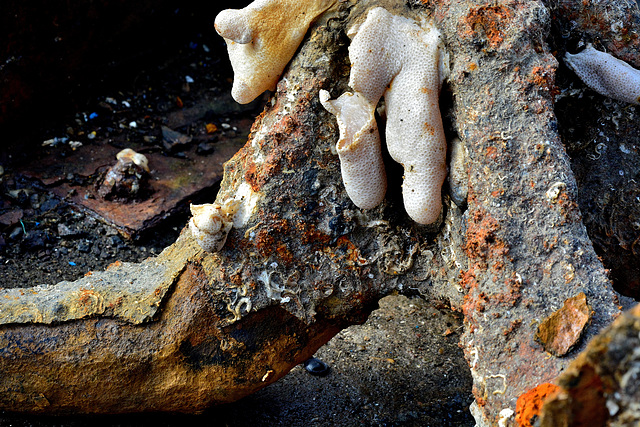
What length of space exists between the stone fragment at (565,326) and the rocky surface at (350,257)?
2cm

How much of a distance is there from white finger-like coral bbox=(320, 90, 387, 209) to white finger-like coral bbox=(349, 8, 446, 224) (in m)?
0.05

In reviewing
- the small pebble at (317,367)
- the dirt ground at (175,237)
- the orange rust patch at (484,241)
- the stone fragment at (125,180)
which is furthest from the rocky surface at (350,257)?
the stone fragment at (125,180)

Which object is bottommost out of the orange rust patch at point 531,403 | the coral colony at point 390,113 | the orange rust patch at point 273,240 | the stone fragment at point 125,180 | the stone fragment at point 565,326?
the stone fragment at point 125,180

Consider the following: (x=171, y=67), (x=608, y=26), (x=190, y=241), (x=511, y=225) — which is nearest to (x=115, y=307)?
(x=190, y=241)

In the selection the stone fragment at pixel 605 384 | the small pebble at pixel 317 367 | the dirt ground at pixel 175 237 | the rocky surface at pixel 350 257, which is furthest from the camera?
the small pebble at pixel 317 367

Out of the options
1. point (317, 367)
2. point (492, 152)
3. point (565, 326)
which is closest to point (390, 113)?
point (492, 152)

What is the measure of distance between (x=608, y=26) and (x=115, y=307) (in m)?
1.87

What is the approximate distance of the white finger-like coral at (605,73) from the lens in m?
1.82

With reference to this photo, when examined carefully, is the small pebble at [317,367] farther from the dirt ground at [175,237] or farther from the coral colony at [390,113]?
the coral colony at [390,113]

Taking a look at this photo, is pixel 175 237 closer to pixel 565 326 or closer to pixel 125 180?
pixel 125 180

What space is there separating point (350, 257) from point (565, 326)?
0.74 m

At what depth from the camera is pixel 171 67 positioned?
14.0ft

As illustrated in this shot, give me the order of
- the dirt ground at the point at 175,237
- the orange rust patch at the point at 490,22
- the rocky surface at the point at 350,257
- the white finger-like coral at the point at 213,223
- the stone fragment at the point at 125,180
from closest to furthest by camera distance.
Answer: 1. the rocky surface at the point at 350,257
2. the orange rust patch at the point at 490,22
3. the white finger-like coral at the point at 213,223
4. the dirt ground at the point at 175,237
5. the stone fragment at the point at 125,180

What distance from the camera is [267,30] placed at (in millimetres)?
1899
